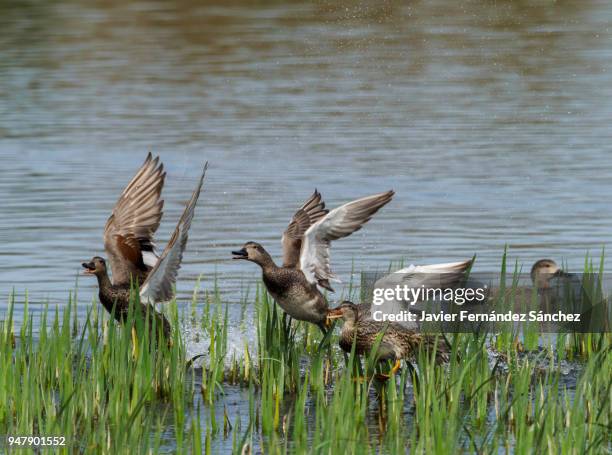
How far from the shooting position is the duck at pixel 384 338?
8.11 m

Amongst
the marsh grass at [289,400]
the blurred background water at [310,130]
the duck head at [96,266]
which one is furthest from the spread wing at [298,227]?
the blurred background water at [310,130]

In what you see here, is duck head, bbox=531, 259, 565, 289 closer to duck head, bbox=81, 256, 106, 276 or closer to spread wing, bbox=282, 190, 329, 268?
spread wing, bbox=282, 190, 329, 268

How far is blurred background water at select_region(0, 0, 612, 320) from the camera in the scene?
46.5ft

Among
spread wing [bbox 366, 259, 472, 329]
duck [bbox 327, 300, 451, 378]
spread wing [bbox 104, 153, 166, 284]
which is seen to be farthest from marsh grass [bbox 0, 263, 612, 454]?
spread wing [bbox 104, 153, 166, 284]

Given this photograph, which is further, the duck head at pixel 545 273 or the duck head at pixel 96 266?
the duck head at pixel 545 273

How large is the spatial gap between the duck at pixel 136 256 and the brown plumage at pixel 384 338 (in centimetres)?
119

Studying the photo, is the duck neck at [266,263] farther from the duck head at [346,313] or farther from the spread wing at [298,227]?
the duck head at [346,313]

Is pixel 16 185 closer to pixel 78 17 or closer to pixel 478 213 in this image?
pixel 478 213

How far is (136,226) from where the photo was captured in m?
10.3

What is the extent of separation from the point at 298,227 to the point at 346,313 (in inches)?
67.3

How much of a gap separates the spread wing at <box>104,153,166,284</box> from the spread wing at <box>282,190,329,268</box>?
938 millimetres

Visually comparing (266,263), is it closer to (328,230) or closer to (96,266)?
(328,230)

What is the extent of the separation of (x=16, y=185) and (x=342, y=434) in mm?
11788

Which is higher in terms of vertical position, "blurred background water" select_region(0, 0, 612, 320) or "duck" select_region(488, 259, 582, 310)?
"blurred background water" select_region(0, 0, 612, 320)
